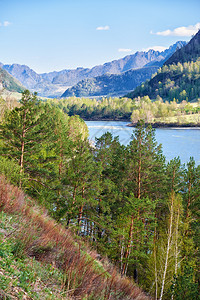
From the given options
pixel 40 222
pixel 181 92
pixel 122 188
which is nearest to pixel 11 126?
pixel 122 188

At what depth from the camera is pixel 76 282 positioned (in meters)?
4.25

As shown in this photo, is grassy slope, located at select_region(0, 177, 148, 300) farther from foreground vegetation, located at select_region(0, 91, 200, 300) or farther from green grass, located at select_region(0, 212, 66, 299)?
foreground vegetation, located at select_region(0, 91, 200, 300)

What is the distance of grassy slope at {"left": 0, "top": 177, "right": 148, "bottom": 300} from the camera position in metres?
3.52

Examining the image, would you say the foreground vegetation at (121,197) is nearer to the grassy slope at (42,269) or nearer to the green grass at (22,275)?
the grassy slope at (42,269)

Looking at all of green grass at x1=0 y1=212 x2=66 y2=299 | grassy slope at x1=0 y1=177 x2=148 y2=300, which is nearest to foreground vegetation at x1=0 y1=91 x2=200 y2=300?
grassy slope at x1=0 y1=177 x2=148 y2=300

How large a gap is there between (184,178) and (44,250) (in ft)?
59.3

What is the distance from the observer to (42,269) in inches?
166

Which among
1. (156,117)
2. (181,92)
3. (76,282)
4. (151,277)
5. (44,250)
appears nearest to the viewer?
(76,282)

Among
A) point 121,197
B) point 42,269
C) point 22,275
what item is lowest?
point 121,197

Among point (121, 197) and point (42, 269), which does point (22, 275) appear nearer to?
point (42, 269)

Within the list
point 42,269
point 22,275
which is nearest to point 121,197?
point 42,269

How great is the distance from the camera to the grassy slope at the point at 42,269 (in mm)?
3523

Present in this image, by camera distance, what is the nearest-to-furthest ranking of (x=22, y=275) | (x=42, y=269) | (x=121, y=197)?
(x=22, y=275), (x=42, y=269), (x=121, y=197)

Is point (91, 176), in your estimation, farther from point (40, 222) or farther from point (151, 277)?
point (40, 222)
